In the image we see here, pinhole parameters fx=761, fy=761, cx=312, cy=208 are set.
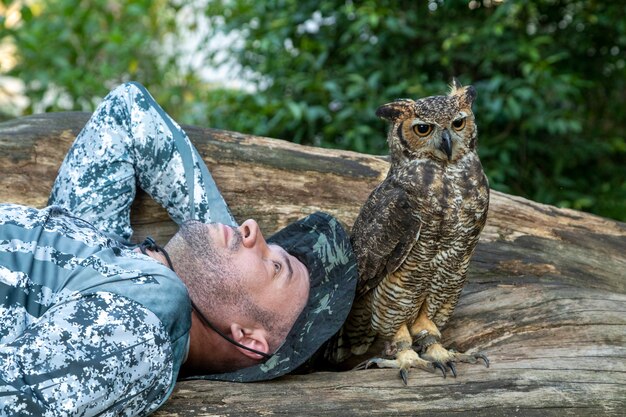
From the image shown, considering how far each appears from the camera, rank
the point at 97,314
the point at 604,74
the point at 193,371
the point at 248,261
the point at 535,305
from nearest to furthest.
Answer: the point at 97,314, the point at 248,261, the point at 193,371, the point at 535,305, the point at 604,74

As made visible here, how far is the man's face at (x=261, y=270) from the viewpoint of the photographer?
2.60 metres

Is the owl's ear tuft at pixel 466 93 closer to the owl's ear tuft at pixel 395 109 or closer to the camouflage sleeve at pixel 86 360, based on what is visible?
the owl's ear tuft at pixel 395 109

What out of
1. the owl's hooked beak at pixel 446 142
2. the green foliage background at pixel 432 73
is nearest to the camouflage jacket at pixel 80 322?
the owl's hooked beak at pixel 446 142

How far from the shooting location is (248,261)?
8.55 feet

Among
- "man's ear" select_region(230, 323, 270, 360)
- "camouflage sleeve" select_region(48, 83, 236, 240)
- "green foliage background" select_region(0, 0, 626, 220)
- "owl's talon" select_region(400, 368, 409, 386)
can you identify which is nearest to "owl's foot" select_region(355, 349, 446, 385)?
"owl's talon" select_region(400, 368, 409, 386)

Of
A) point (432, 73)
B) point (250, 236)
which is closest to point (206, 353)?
point (250, 236)

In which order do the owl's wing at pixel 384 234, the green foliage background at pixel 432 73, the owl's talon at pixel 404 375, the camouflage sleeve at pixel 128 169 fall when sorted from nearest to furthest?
the owl's talon at pixel 404 375
the owl's wing at pixel 384 234
the camouflage sleeve at pixel 128 169
the green foliage background at pixel 432 73

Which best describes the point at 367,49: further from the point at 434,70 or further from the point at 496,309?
the point at 496,309

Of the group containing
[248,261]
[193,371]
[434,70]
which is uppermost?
[434,70]

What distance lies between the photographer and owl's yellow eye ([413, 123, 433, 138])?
261 cm

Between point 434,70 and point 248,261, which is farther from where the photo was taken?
point 434,70

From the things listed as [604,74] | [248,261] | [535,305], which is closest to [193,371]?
[248,261]

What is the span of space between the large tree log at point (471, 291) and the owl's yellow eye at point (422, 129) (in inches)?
32.6

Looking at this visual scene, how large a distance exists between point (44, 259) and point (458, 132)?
1.42 meters
